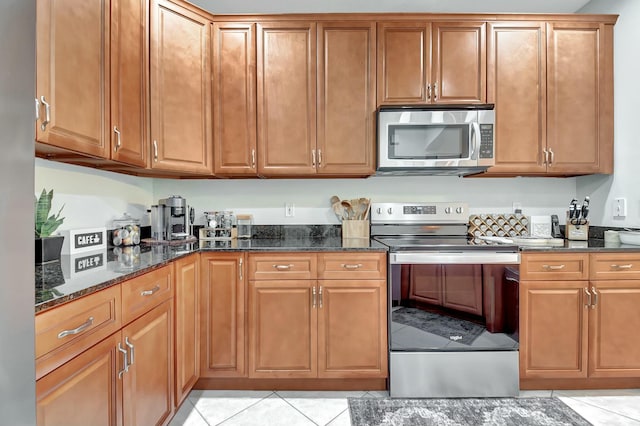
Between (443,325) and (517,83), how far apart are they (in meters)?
1.73

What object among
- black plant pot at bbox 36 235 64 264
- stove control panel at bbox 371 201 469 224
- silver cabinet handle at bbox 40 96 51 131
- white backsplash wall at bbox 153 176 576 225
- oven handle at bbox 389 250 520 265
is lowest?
oven handle at bbox 389 250 520 265

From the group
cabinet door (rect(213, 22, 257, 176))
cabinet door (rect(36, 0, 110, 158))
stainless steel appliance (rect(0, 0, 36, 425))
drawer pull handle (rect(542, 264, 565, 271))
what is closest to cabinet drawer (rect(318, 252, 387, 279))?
cabinet door (rect(213, 22, 257, 176))

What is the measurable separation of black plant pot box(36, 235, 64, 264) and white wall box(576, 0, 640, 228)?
3.37 metres

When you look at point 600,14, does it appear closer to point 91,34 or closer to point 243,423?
point 91,34

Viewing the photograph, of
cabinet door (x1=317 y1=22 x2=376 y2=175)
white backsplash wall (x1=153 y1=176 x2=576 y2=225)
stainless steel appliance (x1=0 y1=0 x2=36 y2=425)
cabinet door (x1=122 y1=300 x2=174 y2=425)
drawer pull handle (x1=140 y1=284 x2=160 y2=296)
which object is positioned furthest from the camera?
white backsplash wall (x1=153 y1=176 x2=576 y2=225)

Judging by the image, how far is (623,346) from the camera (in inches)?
76.7

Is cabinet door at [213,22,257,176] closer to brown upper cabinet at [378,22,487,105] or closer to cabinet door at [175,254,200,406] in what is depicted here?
cabinet door at [175,254,200,406]

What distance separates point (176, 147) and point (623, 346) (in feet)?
9.87

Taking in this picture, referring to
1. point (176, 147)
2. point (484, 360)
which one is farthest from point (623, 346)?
point (176, 147)

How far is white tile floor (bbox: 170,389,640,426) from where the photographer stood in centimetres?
176

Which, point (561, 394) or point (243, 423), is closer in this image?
point (243, 423)

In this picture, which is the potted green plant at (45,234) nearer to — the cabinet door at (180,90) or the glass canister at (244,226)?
the cabinet door at (180,90)

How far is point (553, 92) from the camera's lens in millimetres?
2260

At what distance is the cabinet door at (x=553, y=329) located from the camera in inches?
77.0
